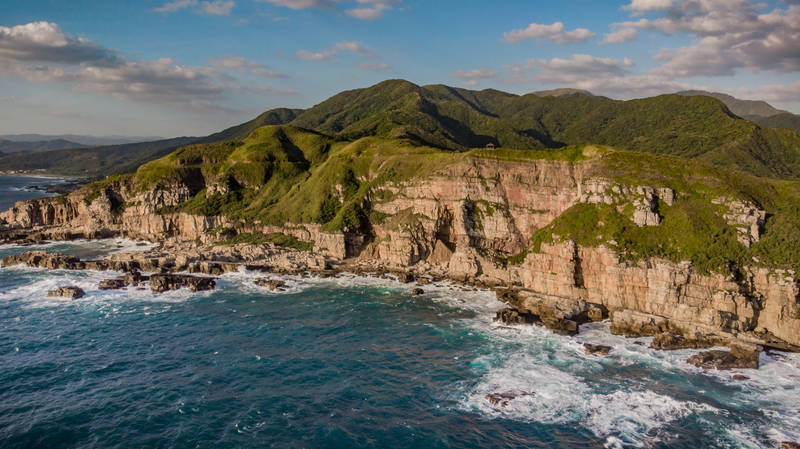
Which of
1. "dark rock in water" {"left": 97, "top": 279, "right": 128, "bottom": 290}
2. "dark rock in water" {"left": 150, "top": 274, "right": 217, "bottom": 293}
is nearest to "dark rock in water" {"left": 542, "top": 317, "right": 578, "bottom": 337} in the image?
"dark rock in water" {"left": 150, "top": 274, "right": 217, "bottom": 293}

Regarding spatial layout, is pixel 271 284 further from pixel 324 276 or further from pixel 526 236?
pixel 526 236

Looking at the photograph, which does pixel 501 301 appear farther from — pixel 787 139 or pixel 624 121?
pixel 624 121

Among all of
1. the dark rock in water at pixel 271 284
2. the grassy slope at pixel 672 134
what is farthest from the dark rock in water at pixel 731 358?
the grassy slope at pixel 672 134

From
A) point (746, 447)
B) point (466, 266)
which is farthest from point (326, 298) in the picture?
point (746, 447)

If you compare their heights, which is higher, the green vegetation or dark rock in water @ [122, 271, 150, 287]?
the green vegetation

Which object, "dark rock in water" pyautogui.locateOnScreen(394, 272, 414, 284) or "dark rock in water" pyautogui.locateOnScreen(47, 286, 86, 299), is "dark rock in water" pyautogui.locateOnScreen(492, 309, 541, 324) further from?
"dark rock in water" pyautogui.locateOnScreen(47, 286, 86, 299)

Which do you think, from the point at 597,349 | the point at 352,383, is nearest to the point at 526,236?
the point at 597,349
